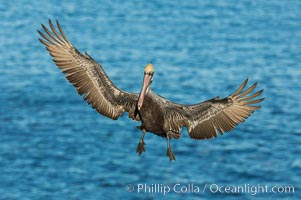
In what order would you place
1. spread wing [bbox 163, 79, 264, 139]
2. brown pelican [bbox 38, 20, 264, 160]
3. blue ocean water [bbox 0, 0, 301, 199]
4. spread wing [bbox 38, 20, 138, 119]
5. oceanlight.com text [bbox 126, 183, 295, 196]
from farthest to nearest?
blue ocean water [bbox 0, 0, 301, 199] → oceanlight.com text [bbox 126, 183, 295, 196] → spread wing [bbox 38, 20, 138, 119] → spread wing [bbox 163, 79, 264, 139] → brown pelican [bbox 38, 20, 264, 160]

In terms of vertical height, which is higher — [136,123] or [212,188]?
[136,123]

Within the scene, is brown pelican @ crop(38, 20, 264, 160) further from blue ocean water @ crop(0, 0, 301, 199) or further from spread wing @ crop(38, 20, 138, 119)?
blue ocean water @ crop(0, 0, 301, 199)

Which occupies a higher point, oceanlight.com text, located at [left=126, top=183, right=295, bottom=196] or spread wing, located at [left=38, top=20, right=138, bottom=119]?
spread wing, located at [left=38, top=20, right=138, bottom=119]

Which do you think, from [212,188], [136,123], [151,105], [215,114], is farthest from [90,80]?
[212,188]

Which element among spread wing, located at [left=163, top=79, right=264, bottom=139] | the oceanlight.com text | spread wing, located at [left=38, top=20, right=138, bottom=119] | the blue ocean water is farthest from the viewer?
the blue ocean water

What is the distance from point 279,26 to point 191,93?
34.8 meters

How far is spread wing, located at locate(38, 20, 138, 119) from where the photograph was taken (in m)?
16.6

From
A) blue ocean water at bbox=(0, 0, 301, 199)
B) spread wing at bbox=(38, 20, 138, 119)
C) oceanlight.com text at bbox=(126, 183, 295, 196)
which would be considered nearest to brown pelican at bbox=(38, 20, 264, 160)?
spread wing at bbox=(38, 20, 138, 119)

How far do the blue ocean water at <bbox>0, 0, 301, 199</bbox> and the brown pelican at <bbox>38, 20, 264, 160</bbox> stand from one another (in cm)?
5781

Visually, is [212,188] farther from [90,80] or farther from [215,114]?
[90,80]

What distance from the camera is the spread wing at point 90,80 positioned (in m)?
16.6

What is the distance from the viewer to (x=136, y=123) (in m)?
82.1

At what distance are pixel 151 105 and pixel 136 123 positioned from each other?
66.6 m

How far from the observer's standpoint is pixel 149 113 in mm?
15477
